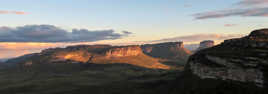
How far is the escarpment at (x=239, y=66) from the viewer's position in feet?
442

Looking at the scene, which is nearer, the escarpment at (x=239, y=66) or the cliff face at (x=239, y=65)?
the escarpment at (x=239, y=66)

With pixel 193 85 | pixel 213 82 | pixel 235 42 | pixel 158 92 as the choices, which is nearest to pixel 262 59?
pixel 213 82

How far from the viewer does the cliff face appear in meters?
136

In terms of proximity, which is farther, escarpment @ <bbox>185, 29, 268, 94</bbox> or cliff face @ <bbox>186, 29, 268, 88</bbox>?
cliff face @ <bbox>186, 29, 268, 88</bbox>

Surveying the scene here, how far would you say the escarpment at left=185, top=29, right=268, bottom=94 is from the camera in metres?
135

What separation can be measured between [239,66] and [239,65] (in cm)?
98

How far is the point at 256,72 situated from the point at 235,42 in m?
66.1

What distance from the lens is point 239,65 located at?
146250mm

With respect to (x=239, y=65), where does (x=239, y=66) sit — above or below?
below

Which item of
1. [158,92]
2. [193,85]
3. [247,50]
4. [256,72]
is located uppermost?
[247,50]

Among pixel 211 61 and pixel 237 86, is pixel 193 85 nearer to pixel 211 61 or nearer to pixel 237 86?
pixel 211 61

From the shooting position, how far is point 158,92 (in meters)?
198

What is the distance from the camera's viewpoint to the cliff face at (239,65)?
135625mm

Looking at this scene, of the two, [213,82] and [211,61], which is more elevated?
[211,61]
